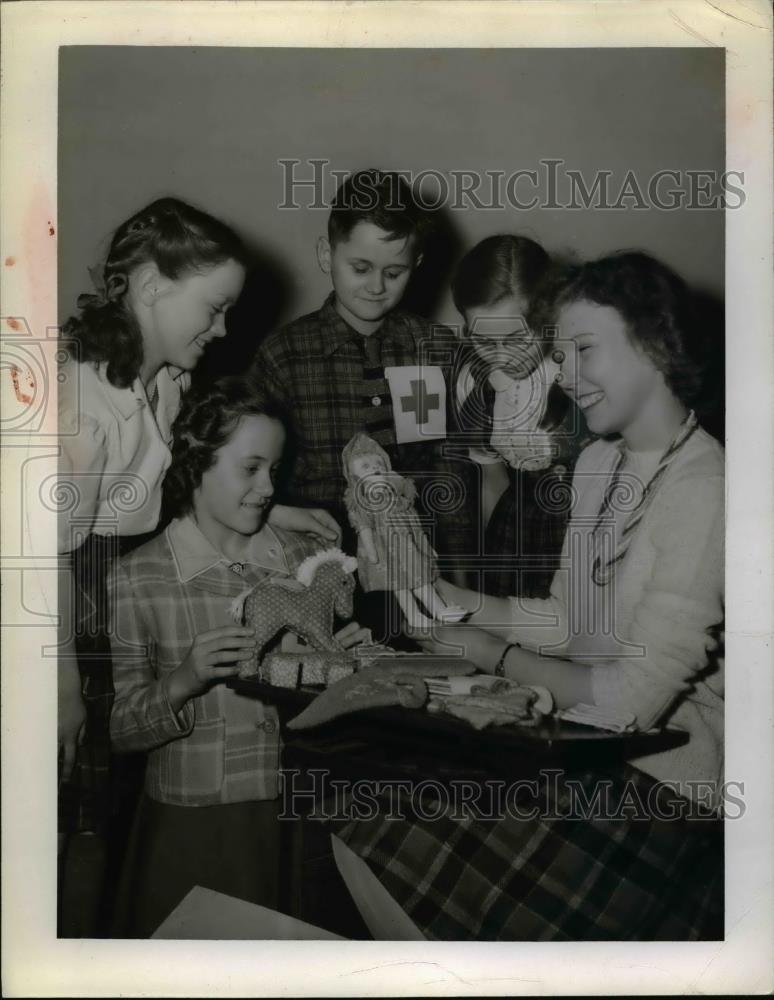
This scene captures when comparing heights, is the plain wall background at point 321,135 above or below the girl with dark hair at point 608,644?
above

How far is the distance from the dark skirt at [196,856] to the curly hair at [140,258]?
0.89 meters

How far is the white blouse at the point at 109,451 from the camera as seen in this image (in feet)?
6.48

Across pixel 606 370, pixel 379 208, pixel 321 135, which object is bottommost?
pixel 606 370

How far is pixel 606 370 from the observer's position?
6.49 feet

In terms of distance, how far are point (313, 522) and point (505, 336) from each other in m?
0.54

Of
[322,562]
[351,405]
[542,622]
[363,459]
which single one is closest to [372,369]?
[351,405]

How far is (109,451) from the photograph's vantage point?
1.98m

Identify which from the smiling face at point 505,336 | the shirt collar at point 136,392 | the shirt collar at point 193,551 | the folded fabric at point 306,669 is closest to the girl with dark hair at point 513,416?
the smiling face at point 505,336

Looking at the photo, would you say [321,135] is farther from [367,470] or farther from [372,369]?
[367,470]

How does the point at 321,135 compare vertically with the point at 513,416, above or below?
above

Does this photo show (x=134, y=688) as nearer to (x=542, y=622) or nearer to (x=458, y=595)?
(x=458, y=595)

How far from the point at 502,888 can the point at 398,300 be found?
4.01ft

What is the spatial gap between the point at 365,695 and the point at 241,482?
497mm

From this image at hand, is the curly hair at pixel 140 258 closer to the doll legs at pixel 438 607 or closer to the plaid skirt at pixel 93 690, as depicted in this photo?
the plaid skirt at pixel 93 690
